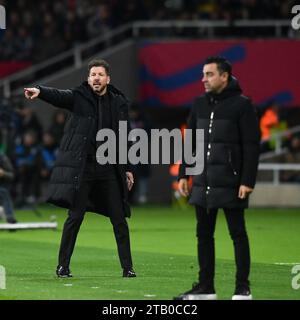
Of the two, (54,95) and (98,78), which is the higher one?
(98,78)

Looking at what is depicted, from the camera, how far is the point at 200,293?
12.0 metres

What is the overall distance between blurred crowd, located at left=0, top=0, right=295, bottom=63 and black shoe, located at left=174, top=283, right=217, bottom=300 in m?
21.7

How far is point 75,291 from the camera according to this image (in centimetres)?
1285

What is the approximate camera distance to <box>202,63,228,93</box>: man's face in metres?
11.9

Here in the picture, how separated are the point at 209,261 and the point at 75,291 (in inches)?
61.4

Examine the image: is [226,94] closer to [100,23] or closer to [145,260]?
[145,260]

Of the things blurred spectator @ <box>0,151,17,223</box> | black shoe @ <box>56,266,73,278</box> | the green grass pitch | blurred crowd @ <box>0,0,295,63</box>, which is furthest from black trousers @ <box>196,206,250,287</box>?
blurred crowd @ <box>0,0,295,63</box>

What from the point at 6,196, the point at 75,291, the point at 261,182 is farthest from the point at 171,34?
the point at 75,291

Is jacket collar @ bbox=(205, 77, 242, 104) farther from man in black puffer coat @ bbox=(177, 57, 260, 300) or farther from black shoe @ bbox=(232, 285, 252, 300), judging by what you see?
black shoe @ bbox=(232, 285, 252, 300)

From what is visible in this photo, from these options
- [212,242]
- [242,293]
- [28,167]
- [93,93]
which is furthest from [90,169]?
[28,167]

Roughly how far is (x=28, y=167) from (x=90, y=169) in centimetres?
1430

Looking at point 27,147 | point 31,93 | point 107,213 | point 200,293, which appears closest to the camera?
point 200,293

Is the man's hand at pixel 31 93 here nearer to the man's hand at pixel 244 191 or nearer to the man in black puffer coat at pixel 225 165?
the man in black puffer coat at pixel 225 165

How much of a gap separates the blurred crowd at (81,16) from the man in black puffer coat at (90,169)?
19.0 meters
